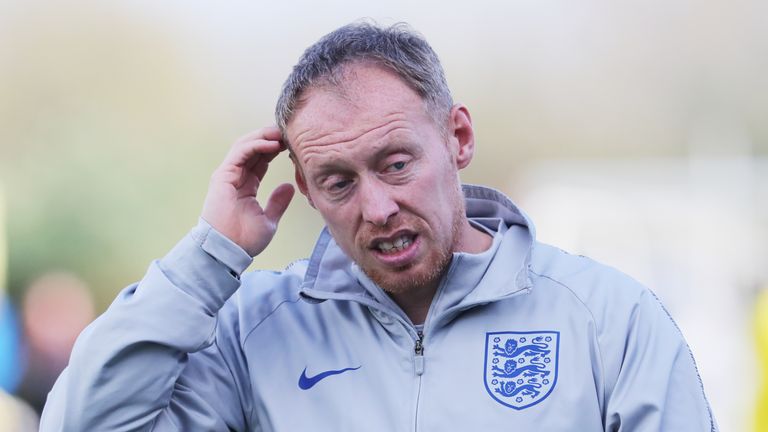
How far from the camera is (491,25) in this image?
10078 millimetres

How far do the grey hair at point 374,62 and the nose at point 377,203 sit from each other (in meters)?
0.21

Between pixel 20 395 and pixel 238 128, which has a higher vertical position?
pixel 238 128

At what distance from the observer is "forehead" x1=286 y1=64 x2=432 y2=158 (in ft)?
6.61

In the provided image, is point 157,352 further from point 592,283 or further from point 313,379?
point 592,283

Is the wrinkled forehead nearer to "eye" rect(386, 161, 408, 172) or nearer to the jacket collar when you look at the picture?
"eye" rect(386, 161, 408, 172)

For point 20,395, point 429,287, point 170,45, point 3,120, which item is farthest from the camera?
point 170,45

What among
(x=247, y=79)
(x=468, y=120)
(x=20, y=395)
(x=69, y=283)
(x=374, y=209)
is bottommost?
(x=20, y=395)

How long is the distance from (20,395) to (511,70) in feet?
17.8

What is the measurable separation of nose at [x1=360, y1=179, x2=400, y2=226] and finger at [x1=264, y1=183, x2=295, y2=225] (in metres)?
0.28

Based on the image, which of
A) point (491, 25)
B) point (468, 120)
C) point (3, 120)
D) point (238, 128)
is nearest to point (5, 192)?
point (3, 120)

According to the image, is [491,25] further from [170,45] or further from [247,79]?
[170,45]

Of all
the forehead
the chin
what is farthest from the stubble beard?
the forehead

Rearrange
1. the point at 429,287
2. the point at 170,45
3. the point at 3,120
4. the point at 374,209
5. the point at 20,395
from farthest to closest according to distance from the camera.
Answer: the point at 170,45, the point at 3,120, the point at 20,395, the point at 429,287, the point at 374,209

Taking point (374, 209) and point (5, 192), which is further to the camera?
point (5, 192)
